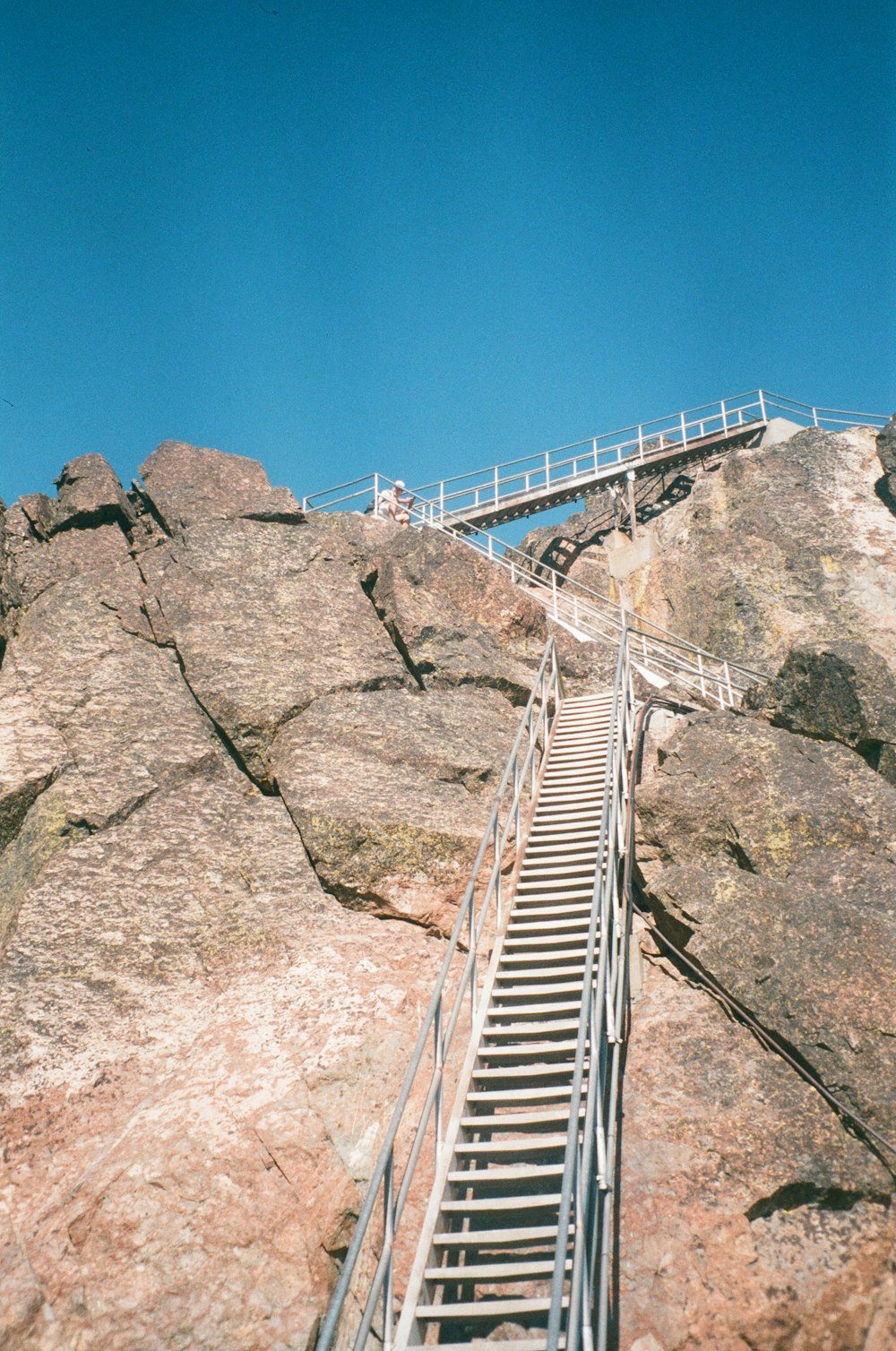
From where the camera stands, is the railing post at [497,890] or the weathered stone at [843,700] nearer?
the railing post at [497,890]

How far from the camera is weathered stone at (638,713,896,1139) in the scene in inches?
339

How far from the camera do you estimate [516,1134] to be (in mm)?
8203

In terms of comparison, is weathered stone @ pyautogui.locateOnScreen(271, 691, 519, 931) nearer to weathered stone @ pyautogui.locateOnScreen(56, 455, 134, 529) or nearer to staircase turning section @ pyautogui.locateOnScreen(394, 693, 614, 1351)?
staircase turning section @ pyautogui.locateOnScreen(394, 693, 614, 1351)

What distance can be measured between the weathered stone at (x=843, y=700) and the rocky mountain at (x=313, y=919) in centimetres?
4

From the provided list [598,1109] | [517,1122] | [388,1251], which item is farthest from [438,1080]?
[388,1251]

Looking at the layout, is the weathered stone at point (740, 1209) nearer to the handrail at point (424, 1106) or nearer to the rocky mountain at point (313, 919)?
the rocky mountain at point (313, 919)

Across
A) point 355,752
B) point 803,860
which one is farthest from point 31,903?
point 803,860

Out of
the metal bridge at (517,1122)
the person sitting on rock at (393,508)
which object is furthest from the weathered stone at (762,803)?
the person sitting on rock at (393,508)

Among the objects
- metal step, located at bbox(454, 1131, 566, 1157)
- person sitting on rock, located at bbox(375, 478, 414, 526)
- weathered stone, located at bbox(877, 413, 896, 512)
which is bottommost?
metal step, located at bbox(454, 1131, 566, 1157)

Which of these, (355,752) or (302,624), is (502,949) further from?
(302,624)

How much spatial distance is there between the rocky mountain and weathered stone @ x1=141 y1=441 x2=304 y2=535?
90 millimetres

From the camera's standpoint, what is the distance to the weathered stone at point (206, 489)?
17016mm

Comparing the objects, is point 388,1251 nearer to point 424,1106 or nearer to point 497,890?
point 424,1106

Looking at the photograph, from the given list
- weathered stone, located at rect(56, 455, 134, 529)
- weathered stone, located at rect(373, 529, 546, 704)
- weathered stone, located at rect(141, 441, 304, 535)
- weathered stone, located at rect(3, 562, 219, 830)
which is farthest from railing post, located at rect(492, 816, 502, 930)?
weathered stone, located at rect(56, 455, 134, 529)
